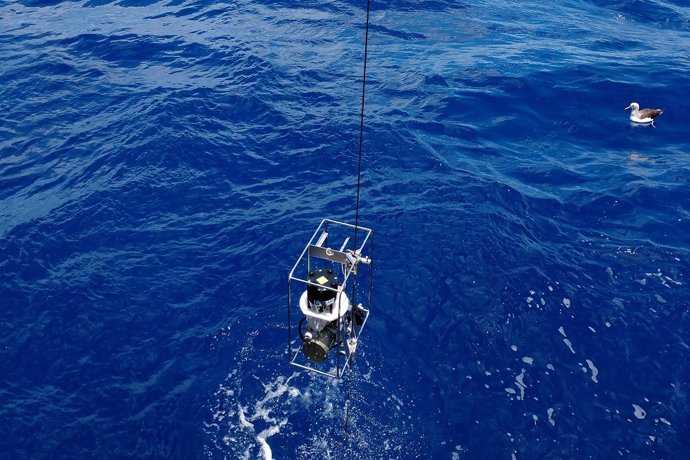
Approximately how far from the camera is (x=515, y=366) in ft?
69.7

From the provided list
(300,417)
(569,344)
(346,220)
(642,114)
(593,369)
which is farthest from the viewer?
(642,114)

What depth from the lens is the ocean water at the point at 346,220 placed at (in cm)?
1973

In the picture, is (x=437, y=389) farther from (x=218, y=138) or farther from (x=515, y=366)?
(x=218, y=138)

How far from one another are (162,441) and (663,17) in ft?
179

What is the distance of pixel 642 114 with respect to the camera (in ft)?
114

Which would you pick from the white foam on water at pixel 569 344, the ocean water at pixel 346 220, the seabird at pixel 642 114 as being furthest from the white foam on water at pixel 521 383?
the seabird at pixel 642 114

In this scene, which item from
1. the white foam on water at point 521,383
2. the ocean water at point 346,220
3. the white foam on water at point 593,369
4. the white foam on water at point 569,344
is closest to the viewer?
the ocean water at point 346,220

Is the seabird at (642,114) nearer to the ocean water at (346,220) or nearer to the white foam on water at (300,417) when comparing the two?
the ocean water at (346,220)

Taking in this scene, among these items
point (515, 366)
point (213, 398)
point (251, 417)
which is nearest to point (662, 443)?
point (515, 366)

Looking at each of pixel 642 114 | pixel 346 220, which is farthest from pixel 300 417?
pixel 642 114

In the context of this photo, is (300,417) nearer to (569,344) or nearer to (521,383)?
(521,383)

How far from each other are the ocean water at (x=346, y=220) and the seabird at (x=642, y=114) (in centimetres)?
109

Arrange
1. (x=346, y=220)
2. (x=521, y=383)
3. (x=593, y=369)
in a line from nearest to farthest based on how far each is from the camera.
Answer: (x=521, y=383), (x=593, y=369), (x=346, y=220)

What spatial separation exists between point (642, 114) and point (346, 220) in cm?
2144
